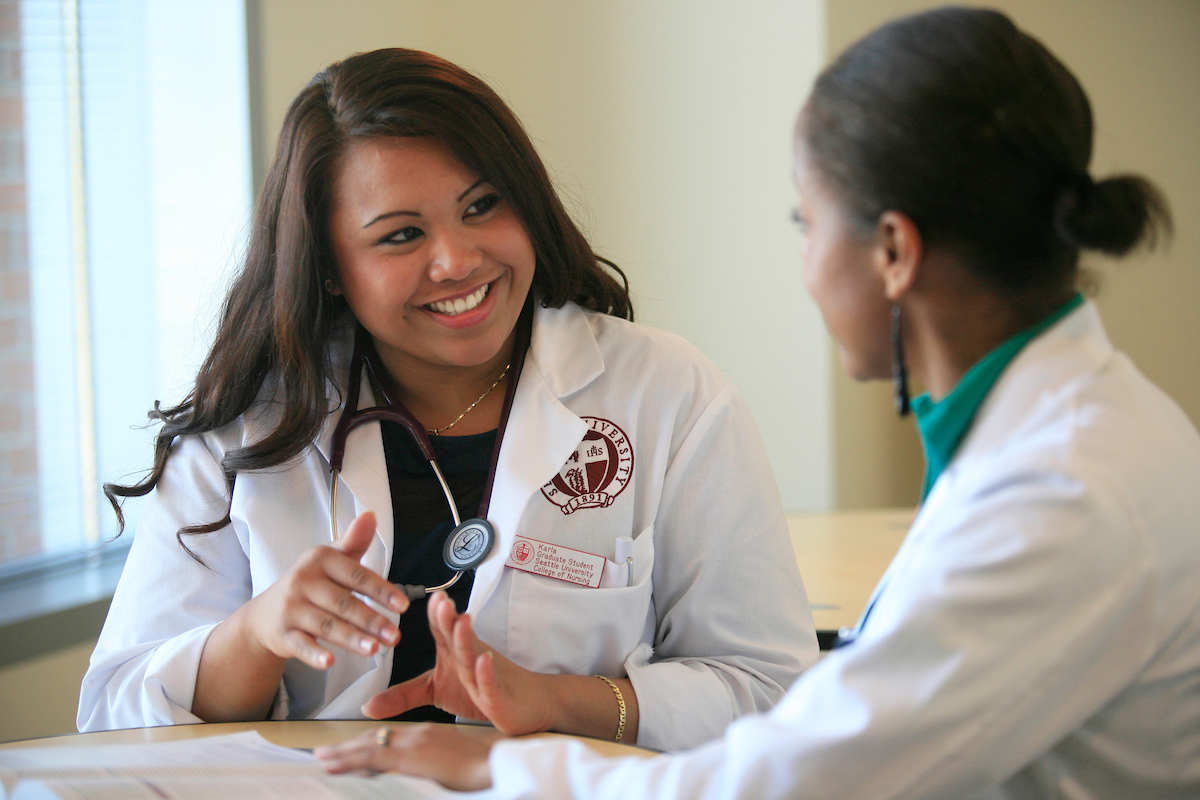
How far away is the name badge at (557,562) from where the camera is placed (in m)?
1.41

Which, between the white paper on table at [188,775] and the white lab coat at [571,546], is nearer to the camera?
the white paper on table at [188,775]

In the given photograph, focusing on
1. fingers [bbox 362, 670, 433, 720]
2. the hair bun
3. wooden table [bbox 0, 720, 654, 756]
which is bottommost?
wooden table [bbox 0, 720, 654, 756]

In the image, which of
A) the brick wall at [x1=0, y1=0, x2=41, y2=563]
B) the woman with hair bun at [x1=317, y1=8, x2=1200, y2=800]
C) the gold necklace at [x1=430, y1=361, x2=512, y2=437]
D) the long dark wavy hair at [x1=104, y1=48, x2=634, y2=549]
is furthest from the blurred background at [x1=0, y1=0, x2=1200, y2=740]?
the woman with hair bun at [x1=317, y1=8, x2=1200, y2=800]

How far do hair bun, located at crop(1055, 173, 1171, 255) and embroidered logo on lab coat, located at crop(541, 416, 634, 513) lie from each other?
793 mm

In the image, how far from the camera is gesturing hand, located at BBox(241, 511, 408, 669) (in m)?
1.16

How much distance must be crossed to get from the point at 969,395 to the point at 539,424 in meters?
0.77

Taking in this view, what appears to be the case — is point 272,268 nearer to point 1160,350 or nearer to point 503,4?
point 503,4

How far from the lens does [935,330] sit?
0.91 meters

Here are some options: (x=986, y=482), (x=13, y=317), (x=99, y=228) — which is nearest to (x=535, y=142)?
(x=99, y=228)

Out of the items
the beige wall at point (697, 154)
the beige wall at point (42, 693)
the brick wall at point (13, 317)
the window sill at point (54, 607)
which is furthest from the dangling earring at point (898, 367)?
the beige wall at point (697, 154)

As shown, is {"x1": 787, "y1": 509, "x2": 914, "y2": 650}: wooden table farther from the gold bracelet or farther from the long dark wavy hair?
the long dark wavy hair

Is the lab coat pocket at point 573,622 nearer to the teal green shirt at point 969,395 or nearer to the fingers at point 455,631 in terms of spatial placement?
the fingers at point 455,631

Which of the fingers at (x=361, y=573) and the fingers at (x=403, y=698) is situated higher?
the fingers at (x=361, y=573)

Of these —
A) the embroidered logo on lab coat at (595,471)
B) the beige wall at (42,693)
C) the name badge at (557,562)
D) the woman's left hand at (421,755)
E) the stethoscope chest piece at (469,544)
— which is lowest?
the beige wall at (42,693)
